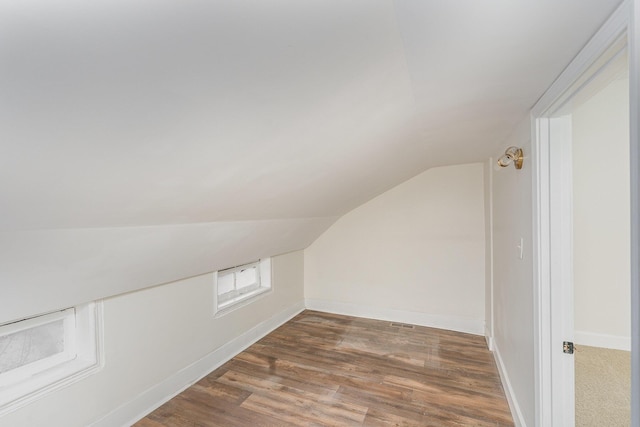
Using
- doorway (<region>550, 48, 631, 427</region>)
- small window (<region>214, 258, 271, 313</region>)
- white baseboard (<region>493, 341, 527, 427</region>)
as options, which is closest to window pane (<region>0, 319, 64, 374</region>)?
small window (<region>214, 258, 271, 313</region>)

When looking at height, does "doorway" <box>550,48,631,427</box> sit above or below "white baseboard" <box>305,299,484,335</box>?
above

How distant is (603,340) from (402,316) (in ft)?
5.75

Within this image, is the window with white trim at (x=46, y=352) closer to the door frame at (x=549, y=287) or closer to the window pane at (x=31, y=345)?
the window pane at (x=31, y=345)

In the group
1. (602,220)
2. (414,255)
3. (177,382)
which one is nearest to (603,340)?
(602,220)

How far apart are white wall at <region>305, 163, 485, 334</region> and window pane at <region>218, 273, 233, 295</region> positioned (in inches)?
50.8

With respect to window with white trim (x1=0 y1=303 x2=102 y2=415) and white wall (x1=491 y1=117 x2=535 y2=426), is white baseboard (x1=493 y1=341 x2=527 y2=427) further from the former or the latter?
window with white trim (x1=0 y1=303 x2=102 y2=415)

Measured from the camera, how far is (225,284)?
2.89m

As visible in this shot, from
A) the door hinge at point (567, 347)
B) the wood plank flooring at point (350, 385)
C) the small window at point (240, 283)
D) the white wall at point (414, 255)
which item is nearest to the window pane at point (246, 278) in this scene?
the small window at point (240, 283)

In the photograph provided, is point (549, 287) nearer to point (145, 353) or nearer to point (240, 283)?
point (145, 353)

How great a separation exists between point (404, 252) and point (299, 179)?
7.07ft

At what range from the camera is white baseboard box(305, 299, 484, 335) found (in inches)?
126

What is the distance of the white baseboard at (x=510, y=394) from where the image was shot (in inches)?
70.5

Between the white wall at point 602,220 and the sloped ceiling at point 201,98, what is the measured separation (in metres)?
1.53

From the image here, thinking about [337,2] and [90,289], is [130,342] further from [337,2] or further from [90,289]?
[337,2]
